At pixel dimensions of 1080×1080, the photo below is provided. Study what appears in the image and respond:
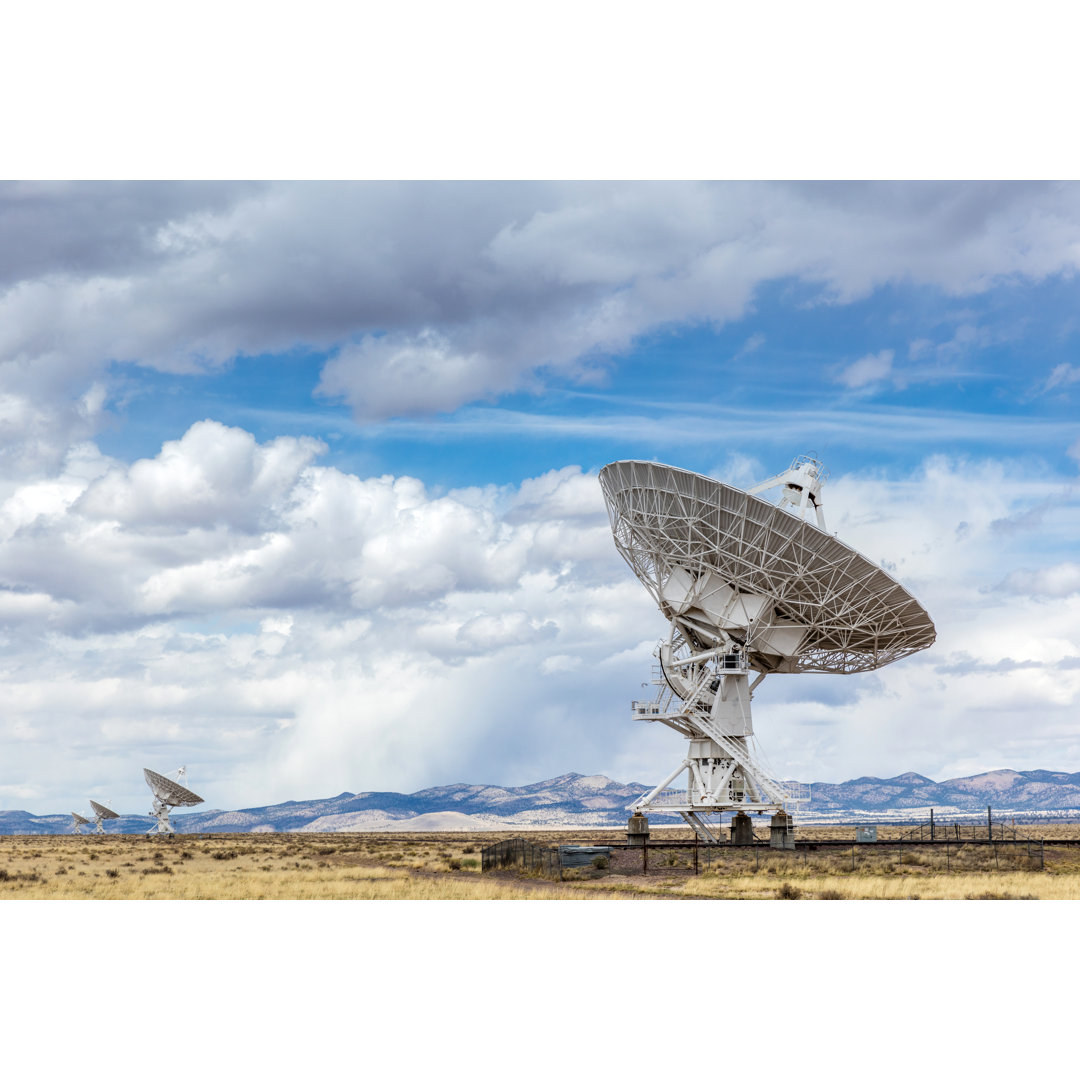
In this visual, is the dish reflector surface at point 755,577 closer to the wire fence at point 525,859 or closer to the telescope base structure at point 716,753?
the telescope base structure at point 716,753

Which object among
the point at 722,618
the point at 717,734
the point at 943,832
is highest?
the point at 722,618

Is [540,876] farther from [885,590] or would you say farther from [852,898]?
[885,590]

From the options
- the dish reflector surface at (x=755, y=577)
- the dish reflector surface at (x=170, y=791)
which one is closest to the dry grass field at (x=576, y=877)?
the dish reflector surface at (x=755, y=577)

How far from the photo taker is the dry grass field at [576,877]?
96.6ft

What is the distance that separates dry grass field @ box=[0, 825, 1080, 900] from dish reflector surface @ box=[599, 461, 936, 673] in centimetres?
830

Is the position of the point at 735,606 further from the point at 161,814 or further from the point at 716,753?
the point at 161,814

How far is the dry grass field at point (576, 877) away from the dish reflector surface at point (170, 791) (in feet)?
111

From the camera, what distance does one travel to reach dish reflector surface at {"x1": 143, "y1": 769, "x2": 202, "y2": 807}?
83875 millimetres

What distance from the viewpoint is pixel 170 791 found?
3322 inches

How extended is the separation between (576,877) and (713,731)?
Answer: 1376 centimetres
